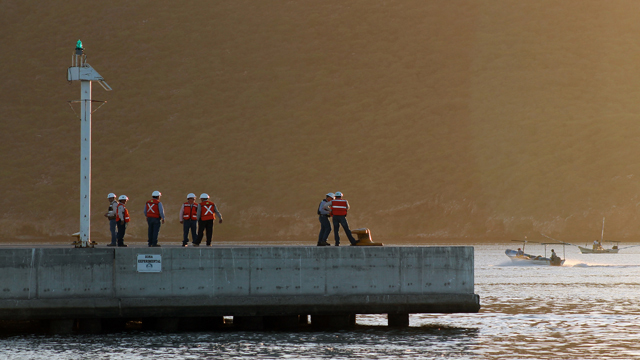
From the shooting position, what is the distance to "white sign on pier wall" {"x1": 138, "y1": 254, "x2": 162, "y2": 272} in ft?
75.2

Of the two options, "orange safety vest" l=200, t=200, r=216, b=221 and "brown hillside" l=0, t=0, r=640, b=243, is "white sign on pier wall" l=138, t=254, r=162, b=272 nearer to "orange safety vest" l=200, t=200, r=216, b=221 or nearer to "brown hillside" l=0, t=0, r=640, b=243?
"orange safety vest" l=200, t=200, r=216, b=221

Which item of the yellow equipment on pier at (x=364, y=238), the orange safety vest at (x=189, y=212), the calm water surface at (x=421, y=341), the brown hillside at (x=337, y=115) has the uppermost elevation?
the brown hillside at (x=337, y=115)

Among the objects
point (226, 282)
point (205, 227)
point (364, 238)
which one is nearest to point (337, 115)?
point (205, 227)

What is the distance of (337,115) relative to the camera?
139625 mm

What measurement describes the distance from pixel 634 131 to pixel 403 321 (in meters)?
116

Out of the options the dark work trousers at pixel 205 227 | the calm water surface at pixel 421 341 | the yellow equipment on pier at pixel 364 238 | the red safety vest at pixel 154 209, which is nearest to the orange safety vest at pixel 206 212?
the dark work trousers at pixel 205 227

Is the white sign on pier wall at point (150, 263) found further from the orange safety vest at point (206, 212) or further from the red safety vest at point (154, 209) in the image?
the orange safety vest at point (206, 212)

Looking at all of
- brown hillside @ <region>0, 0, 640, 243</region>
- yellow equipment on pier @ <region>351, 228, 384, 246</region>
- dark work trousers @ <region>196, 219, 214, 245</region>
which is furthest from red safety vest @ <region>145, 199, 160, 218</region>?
brown hillside @ <region>0, 0, 640, 243</region>

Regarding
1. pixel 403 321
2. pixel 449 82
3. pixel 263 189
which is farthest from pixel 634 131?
pixel 403 321

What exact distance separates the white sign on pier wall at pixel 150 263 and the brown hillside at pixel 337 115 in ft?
313

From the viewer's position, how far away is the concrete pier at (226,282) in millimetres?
22531

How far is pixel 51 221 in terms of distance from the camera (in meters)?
122

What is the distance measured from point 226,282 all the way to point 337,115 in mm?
117204

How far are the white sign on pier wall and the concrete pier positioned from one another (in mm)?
26
